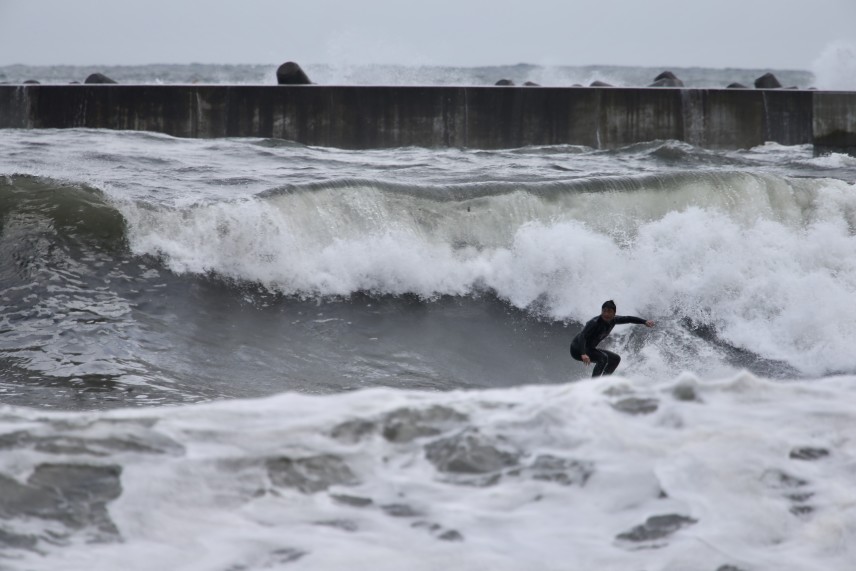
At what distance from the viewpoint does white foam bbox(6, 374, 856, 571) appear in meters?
3.39

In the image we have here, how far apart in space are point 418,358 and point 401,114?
25.1ft

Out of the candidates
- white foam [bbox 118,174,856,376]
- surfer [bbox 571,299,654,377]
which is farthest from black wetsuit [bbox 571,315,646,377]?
white foam [bbox 118,174,856,376]

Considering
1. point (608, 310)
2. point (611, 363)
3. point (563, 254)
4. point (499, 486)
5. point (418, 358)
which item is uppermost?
point (563, 254)

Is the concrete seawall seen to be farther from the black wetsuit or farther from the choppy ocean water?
the black wetsuit

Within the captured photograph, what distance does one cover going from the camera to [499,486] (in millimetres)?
3734

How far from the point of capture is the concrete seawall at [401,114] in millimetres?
15352

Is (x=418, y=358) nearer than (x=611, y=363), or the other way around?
(x=611, y=363)

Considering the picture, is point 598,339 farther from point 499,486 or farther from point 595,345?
point 499,486

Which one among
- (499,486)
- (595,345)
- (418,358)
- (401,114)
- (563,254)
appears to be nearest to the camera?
(499,486)

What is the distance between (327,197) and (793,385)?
21.7 ft

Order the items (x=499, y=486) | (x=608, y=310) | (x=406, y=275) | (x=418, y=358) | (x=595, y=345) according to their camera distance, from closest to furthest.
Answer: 1. (x=499, y=486)
2. (x=608, y=310)
3. (x=595, y=345)
4. (x=418, y=358)
5. (x=406, y=275)

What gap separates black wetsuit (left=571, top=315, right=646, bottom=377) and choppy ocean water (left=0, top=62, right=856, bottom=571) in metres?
0.79

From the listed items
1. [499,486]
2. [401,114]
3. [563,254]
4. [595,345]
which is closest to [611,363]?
[595,345]

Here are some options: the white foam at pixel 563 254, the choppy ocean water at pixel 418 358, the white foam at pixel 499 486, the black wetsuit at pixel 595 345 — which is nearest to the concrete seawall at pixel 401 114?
the choppy ocean water at pixel 418 358
